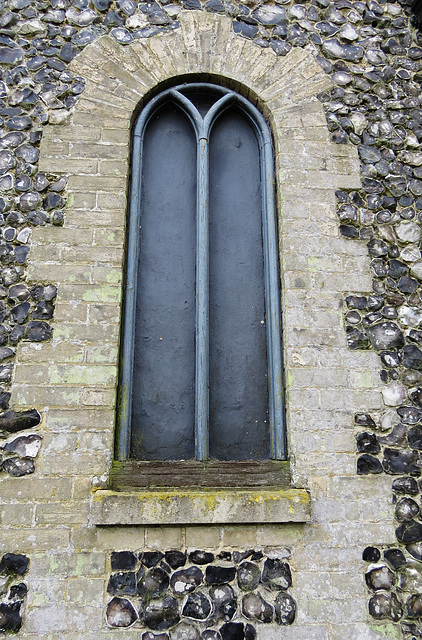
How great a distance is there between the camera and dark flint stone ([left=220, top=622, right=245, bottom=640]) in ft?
8.94

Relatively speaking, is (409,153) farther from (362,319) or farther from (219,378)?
(219,378)

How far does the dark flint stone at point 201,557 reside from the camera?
2836mm

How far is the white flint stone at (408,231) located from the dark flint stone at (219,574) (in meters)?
2.41

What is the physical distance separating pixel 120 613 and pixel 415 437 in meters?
1.96

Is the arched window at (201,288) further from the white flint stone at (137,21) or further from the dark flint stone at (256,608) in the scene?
the dark flint stone at (256,608)

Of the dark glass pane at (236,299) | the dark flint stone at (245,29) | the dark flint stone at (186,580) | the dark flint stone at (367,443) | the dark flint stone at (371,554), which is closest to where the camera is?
the dark flint stone at (186,580)

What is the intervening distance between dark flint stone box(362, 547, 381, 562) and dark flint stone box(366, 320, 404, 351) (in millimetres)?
1189

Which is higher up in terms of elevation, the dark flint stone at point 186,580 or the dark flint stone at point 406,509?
the dark flint stone at point 406,509

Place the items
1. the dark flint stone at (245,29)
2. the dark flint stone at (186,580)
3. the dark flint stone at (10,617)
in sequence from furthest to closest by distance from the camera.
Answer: the dark flint stone at (245,29) < the dark flint stone at (186,580) < the dark flint stone at (10,617)

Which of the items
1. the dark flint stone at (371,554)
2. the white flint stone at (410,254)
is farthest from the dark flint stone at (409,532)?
the white flint stone at (410,254)

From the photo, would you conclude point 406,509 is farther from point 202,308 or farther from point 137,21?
point 137,21

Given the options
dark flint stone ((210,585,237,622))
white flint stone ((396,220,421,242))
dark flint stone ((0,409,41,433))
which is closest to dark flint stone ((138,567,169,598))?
dark flint stone ((210,585,237,622))

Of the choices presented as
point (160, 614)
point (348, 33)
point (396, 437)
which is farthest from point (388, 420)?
point (348, 33)

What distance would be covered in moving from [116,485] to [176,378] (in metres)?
0.78
